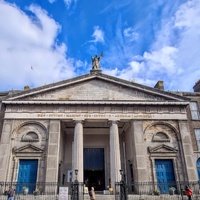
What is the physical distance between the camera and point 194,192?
24.2m

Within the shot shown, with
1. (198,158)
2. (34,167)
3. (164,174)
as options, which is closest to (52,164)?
(34,167)

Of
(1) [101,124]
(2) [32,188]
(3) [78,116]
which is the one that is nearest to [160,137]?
(1) [101,124]

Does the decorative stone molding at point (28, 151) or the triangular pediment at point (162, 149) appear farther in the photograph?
the triangular pediment at point (162, 149)

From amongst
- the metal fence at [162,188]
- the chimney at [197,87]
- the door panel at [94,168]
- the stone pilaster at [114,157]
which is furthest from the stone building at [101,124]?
the chimney at [197,87]

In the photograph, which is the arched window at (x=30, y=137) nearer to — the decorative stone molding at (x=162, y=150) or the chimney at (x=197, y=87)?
the decorative stone molding at (x=162, y=150)

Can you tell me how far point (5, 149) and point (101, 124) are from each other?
11.1 metres

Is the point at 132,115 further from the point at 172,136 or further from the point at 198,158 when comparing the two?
the point at 198,158

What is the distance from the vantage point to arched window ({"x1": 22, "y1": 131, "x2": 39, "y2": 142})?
2654cm

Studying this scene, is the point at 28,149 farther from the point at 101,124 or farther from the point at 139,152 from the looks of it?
the point at 139,152

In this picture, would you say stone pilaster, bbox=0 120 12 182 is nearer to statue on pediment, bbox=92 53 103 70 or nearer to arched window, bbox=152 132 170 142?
statue on pediment, bbox=92 53 103 70

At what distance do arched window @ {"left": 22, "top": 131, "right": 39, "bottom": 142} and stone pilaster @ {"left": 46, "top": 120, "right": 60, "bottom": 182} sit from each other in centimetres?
168

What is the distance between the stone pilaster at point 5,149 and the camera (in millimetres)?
24531

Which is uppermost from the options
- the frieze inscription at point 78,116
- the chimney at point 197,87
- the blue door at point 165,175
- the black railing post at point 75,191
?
the chimney at point 197,87

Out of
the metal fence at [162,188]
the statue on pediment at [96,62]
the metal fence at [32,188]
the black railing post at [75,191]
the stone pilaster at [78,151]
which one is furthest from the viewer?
the statue on pediment at [96,62]
